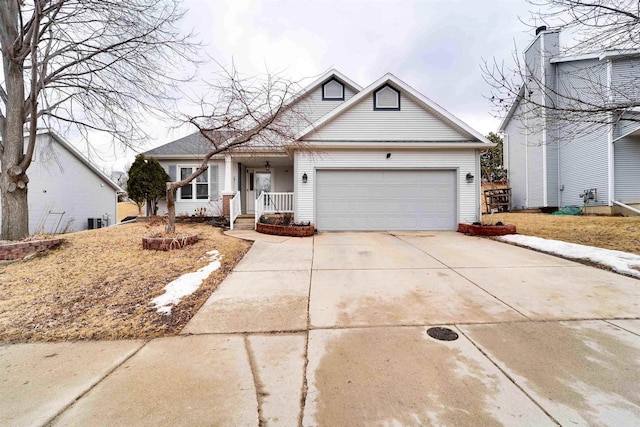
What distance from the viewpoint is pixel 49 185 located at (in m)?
13.7

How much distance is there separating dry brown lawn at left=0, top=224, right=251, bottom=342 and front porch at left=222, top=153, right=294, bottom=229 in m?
4.12

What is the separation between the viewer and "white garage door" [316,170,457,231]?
10328 millimetres

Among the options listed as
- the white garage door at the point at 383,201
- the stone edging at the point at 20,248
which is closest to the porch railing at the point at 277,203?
the white garage door at the point at 383,201

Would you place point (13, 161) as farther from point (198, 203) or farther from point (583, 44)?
point (583, 44)

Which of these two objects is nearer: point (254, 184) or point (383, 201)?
point (383, 201)

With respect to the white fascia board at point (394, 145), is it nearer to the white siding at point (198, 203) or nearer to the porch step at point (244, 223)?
the porch step at point (244, 223)

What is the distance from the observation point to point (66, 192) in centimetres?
1470

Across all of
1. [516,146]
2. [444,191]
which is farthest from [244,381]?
[516,146]

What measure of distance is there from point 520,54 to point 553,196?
42.0 ft

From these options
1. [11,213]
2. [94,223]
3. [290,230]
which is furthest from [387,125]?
[94,223]

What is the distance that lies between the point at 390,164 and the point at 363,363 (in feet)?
28.6

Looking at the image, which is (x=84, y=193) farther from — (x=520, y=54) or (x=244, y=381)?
(x=520, y=54)

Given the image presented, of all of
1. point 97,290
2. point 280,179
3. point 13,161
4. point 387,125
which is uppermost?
point 387,125

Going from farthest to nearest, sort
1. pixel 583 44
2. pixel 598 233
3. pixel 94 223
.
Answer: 1. pixel 94 223
2. pixel 598 233
3. pixel 583 44
